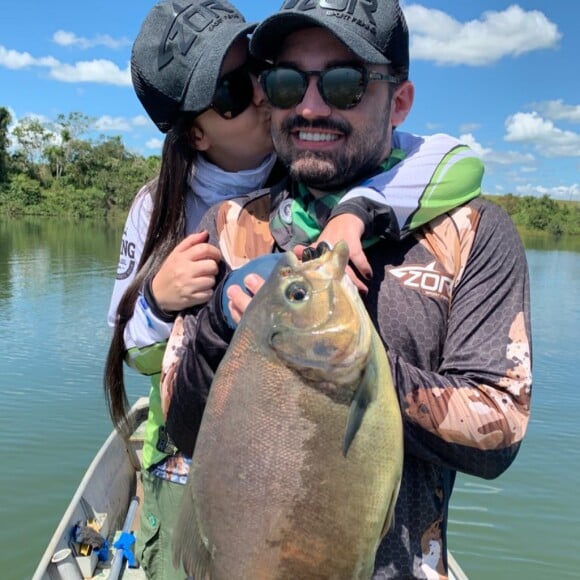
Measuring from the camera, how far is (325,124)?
229 cm

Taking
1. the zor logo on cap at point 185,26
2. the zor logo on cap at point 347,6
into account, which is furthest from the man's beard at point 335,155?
the zor logo on cap at point 185,26

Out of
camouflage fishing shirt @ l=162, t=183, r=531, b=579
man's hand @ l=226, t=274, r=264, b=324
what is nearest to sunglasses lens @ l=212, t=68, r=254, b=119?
camouflage fishing shirt @ l=162, t=183, r=531, b=579

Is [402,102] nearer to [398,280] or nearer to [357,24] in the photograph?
[357,24]

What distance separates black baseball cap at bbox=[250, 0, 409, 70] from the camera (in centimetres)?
215

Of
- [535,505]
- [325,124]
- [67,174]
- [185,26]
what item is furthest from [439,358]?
[67,174]

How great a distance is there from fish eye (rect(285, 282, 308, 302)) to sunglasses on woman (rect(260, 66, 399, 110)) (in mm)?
911

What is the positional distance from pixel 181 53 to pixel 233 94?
293 mm

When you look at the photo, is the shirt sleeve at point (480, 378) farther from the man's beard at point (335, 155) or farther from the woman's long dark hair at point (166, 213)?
the woman's long dark hair at point (166, 213)

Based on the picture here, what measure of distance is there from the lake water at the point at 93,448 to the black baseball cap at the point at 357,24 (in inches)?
286

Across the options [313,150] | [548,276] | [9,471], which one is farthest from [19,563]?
[548,276]

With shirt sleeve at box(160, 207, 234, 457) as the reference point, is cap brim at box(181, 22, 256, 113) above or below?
above

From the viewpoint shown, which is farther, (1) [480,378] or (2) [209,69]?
(2) [209,69]

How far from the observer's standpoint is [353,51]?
7.05ft

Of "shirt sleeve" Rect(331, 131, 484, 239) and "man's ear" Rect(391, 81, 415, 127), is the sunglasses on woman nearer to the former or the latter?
"man's ear" Rect(391, 81, 415, 127)
